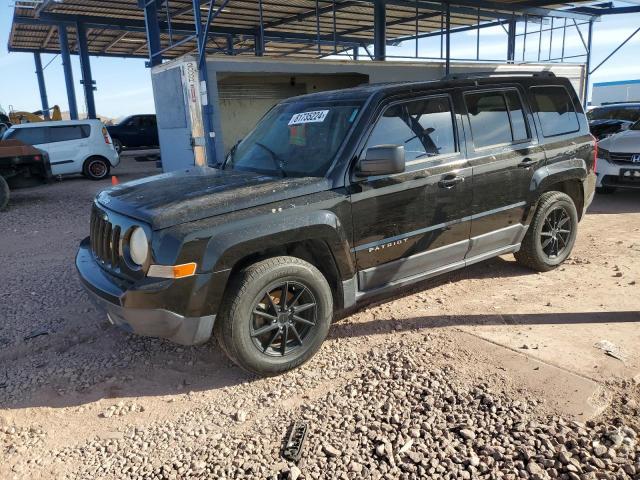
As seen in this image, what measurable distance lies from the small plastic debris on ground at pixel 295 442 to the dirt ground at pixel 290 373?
71 mm

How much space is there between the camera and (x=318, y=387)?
3.34 meters

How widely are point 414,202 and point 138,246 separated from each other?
2.00 metres

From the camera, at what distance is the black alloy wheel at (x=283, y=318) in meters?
3.36

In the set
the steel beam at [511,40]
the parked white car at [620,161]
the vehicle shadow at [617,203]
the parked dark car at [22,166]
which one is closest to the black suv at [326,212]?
the vehicle shadow at [617,203]

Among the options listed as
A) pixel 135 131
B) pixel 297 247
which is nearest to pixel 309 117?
pixel 297 247

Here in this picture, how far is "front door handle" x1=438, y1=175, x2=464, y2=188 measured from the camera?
405 cm

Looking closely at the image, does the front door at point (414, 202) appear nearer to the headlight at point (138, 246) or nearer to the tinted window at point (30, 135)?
the headlight at point (138, 246)

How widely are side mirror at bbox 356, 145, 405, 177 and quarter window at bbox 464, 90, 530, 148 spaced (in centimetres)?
114

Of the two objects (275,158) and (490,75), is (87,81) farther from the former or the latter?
(490,75)

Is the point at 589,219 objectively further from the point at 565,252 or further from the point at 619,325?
the point at 619,325

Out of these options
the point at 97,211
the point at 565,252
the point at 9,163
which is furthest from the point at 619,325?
the point at 9,163

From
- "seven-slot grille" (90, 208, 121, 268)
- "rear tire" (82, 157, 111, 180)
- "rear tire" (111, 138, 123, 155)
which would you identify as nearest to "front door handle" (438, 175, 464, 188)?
"seven-slot grille" (90, 208, 121, 268)

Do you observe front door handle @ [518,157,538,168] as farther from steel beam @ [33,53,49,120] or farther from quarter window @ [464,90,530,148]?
steel beam @ [33,53,49,120]

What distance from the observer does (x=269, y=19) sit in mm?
18453
